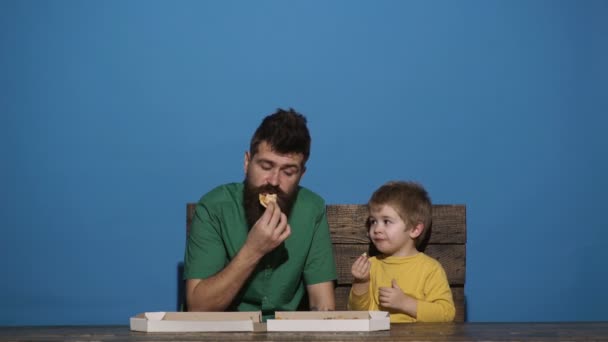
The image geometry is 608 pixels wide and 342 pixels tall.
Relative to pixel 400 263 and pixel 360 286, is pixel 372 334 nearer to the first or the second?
pixel 360 286

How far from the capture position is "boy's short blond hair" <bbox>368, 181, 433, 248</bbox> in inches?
122

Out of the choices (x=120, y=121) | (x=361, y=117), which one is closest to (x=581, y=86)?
(x=361, y=117)

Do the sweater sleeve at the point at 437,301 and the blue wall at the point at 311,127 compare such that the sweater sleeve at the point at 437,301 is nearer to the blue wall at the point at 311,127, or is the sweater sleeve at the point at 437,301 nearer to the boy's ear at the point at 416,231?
the boy's ear at the point at 416,231

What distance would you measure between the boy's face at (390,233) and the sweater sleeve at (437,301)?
5.5 inches

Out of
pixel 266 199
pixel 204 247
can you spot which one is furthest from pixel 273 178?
pixel 204 247

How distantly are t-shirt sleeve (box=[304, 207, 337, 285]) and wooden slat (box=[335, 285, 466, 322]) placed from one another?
0.24 meters

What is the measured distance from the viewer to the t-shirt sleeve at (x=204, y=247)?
287 cm

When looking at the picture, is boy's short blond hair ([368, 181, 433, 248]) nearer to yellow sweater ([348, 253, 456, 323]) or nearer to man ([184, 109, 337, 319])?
yellow sweater ([348, 253, 456, 323])

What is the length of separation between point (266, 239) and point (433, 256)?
0.80 meters

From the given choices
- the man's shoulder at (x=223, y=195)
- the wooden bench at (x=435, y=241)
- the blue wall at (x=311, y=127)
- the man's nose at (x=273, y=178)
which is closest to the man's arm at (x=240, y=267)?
the man's nose at (x=273, y=178)

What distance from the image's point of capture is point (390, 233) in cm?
310

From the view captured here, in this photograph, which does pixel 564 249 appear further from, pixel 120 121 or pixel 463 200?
pixel 120 121

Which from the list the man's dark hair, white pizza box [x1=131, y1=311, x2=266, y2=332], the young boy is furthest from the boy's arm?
white pizza box [x1=131, y1=311, x2=266, y2=332]

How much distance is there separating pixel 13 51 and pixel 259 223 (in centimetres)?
150
